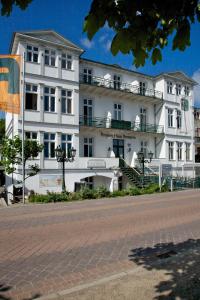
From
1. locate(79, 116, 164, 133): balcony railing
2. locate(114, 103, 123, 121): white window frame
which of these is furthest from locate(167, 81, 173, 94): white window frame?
locate(114, 103, 123, 121): white window frame

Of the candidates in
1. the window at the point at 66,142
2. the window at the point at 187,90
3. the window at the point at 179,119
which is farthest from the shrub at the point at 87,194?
the window at the point at 187,90

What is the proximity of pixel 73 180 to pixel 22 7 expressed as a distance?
25.3 m

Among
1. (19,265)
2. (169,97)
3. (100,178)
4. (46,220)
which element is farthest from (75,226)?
(169,97)

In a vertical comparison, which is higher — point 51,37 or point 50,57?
point 51,37

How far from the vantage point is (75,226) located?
10.8 meters

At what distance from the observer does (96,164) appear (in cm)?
2866

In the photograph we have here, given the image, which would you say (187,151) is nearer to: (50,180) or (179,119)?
(179,119)

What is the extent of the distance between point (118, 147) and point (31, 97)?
11.8 metres

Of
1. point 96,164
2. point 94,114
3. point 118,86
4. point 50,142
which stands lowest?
point 96,164

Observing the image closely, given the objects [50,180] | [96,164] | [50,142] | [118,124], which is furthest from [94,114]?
[50,180]

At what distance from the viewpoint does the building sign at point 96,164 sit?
28.4 m

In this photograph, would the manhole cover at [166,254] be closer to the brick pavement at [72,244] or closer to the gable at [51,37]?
the brick pavement at [72,244]

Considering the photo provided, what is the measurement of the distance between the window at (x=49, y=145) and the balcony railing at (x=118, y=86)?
725 cm

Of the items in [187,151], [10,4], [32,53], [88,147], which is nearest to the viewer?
[10,4]
